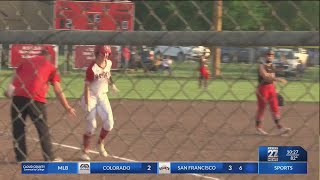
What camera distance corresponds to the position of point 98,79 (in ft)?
21.3

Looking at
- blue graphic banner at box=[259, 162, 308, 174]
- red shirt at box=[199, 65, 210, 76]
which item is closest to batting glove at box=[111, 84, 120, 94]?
red shirt at box=[199, 65, 210, 76]

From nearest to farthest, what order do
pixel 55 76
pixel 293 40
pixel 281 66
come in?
pixel 293 40 < pixel 55 76 < pixel 281 66

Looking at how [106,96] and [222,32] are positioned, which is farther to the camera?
[106,96]

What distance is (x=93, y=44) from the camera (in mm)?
2832

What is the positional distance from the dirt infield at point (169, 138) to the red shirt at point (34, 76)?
29cm

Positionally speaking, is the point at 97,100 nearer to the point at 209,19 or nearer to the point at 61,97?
the point at 61,97

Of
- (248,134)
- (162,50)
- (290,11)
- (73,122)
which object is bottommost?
(248,134)

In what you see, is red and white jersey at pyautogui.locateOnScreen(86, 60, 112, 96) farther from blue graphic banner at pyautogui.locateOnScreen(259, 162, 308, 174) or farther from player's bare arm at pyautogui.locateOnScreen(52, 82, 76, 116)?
blue graphic banner at pyautogui.locateOnScreen(259, 162, 308, 174)

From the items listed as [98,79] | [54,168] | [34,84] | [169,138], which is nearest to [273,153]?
[54,168]

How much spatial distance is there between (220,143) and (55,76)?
498 centimetres

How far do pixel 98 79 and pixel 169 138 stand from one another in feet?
8.97

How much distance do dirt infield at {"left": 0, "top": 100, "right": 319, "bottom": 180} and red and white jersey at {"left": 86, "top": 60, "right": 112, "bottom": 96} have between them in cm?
28

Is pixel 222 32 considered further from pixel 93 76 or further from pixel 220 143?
pixel 220 143

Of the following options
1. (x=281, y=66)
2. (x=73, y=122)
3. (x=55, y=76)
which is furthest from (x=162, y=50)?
(x=73, y=122)
